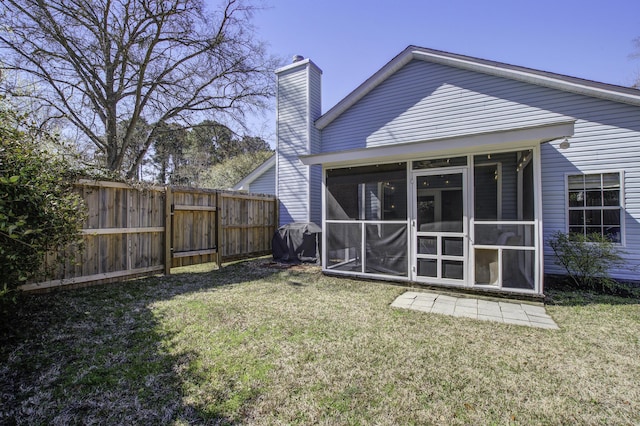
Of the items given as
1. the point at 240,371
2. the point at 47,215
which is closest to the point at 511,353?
the point at 240,371

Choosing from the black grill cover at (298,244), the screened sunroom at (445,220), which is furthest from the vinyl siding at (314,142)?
the screened sunroom at (445,220)

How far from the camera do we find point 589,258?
5.30 m

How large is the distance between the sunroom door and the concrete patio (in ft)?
1.53

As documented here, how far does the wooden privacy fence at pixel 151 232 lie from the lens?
5016mm

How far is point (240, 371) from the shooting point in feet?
8.27

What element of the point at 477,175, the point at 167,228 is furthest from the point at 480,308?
the point at 167,228

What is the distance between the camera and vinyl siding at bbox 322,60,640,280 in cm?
563

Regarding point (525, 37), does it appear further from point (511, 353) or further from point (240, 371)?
point (240, 371)

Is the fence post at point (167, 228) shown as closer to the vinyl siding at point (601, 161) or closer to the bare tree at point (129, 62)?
the bare tree at point (129, 62)

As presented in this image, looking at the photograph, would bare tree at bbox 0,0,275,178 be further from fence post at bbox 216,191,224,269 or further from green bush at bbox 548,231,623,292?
green bush at bbox 548,231,623,292

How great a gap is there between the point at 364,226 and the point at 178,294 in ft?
11.9

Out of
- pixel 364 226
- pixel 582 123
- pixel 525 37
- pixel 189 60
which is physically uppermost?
pixel 189 60

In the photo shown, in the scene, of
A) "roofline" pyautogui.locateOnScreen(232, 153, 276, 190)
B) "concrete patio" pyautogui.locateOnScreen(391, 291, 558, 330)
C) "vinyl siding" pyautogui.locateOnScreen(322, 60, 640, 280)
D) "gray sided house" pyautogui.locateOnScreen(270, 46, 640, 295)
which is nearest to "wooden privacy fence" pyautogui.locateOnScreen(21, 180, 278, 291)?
"gray sided house" pyautogui.locateOnScreen(270, 46, 640, 295)

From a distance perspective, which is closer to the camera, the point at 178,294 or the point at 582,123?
the point at 178,294
